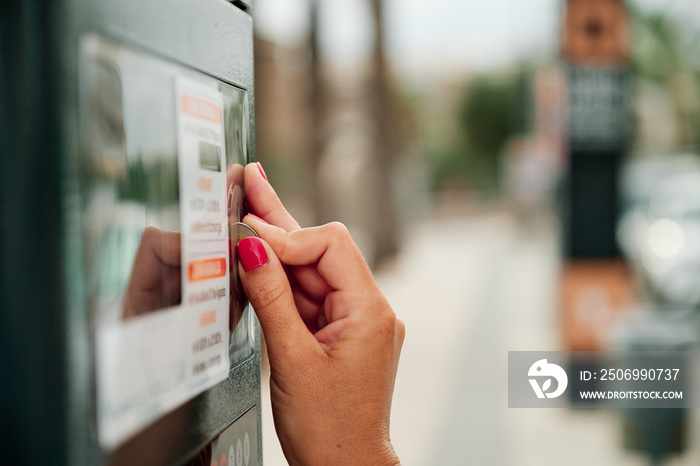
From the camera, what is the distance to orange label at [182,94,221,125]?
851 mm

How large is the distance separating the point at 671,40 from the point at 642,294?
25.6 meters

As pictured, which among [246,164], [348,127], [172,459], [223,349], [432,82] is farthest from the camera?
[432,82]

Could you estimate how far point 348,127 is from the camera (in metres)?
12.6

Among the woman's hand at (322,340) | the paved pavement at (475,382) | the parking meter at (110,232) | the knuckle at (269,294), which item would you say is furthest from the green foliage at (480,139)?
the parking meter at (110,232)

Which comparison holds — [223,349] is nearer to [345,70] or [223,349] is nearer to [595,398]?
[595,398]

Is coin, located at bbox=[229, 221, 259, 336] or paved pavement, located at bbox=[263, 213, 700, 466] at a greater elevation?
coin, located at bbox=[229, 221, 259, 336]

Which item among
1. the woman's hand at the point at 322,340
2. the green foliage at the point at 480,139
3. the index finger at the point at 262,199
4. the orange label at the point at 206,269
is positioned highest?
the green foliage at the point at 480,139

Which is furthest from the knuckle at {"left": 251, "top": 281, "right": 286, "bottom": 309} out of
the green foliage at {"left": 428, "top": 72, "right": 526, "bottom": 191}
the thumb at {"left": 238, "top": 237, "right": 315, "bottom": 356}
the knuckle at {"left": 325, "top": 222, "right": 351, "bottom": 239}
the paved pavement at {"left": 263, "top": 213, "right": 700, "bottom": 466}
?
the green foliage at {"left": 428, "top": 72, "right": 526, "bottom": 191}

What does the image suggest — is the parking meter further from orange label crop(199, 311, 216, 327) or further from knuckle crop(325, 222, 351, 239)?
knuckle crop(325, 222, 351, 239)

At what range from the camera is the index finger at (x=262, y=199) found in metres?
1.07

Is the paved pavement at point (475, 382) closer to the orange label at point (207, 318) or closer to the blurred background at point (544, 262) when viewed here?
the blurred background at point (544, 262)

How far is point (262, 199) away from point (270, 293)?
0.50 ft

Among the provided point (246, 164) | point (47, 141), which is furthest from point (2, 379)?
point (246, 164)

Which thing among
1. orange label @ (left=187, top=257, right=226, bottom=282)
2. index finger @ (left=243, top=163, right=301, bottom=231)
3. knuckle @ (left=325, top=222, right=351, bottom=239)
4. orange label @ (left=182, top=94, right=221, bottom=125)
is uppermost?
orange label @ (left=182, top=94, right=221, bottom=125)
